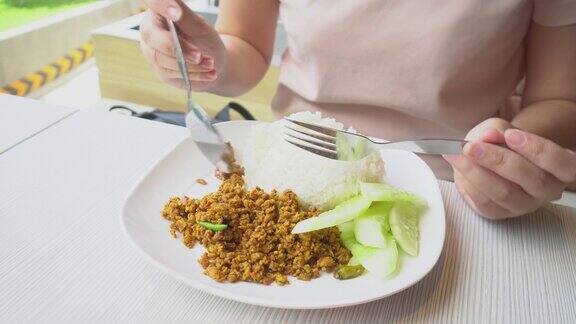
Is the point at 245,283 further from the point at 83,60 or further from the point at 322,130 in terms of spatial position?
the point at 83,60

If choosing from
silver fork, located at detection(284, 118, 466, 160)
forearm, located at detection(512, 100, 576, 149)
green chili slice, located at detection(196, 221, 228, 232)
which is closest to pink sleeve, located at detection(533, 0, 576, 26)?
forearm, located at detection(512, 100, 576, 149)

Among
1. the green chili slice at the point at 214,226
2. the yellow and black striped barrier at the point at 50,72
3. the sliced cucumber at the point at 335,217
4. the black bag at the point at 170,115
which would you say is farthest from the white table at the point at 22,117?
the yellow and black striped barrier at the point at 50,72

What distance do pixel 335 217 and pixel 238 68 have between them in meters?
0.65

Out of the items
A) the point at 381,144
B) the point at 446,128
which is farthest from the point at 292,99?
the point at 381,144

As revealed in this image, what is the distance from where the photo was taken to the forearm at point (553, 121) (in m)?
0.92

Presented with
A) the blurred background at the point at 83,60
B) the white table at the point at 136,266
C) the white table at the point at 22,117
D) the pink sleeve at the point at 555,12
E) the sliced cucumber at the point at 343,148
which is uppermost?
the pink sleeve at the point at 555,12

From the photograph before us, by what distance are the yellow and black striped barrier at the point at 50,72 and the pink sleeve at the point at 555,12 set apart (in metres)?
1.81

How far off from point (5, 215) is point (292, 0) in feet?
2.48

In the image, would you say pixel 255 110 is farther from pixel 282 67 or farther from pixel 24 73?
pixel 24 73

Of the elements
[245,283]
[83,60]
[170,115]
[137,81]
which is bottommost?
[83,60]

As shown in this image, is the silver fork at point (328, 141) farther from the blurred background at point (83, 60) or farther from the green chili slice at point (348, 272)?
the blurred background at point (83, 60)

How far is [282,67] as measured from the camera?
1207 mm

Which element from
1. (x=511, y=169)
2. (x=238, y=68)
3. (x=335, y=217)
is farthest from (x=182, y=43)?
(x=511, y=169)

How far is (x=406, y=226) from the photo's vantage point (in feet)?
2.15
